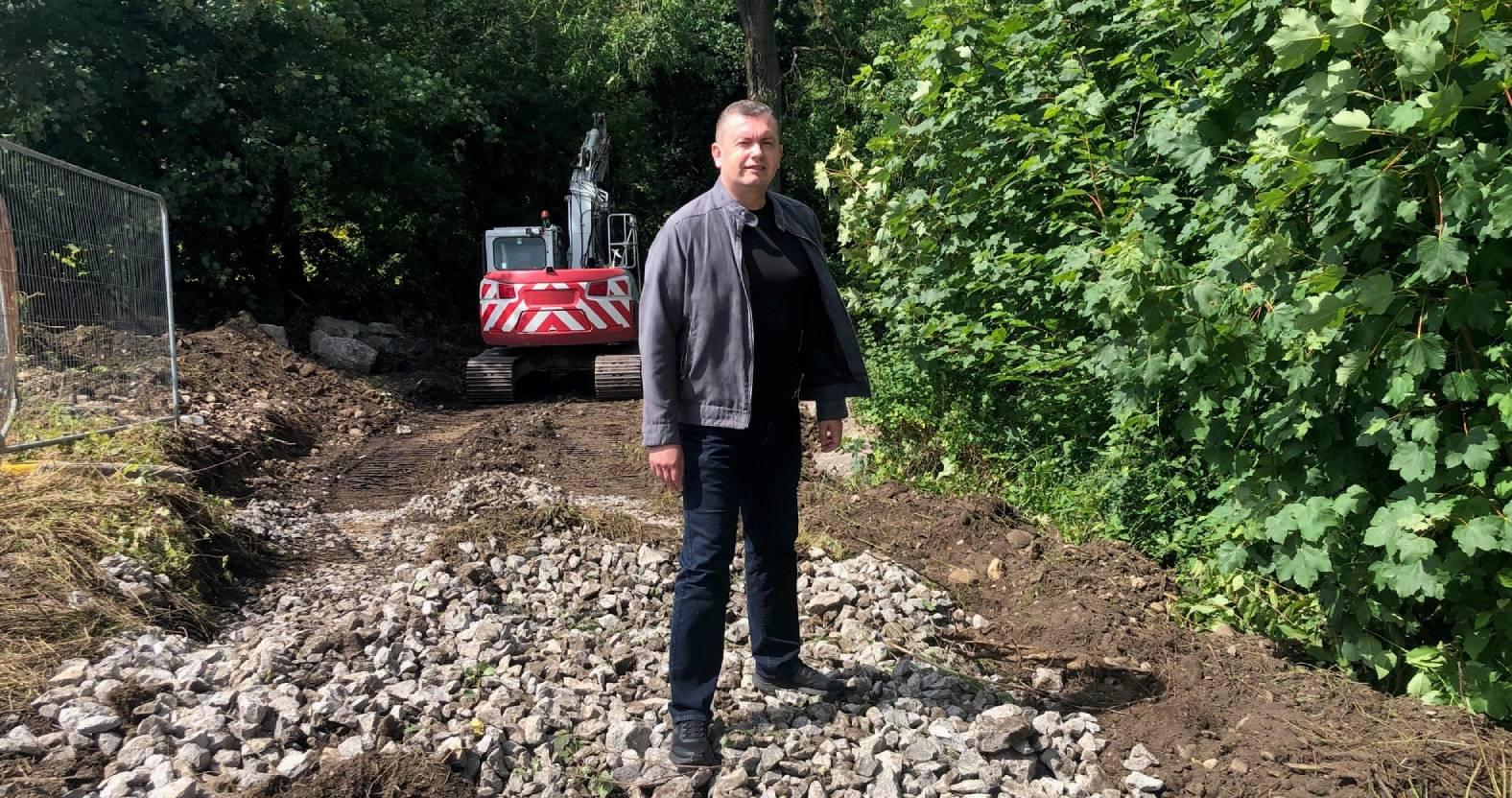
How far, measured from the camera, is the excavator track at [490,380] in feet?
42.2

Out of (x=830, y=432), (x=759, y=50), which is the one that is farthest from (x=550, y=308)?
(x=830, y=432)

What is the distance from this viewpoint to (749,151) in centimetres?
323

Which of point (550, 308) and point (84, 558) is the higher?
point (550, 308)

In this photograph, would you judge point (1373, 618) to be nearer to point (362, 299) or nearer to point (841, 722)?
point (841, 722)

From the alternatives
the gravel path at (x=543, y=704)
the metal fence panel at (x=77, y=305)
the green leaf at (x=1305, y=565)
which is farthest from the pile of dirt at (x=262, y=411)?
the green leaf at (x=1305, y=565)

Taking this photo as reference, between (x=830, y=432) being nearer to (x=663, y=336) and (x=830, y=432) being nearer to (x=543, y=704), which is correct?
(x=663, y=336)

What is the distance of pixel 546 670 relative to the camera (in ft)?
12.7

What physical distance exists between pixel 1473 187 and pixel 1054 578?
7.90 ft

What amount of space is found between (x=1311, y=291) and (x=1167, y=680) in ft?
4.79

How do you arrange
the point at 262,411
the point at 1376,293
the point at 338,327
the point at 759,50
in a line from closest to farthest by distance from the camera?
the point at 1376,293
the point at 262,411
the point at 759,50
the point at 338,327

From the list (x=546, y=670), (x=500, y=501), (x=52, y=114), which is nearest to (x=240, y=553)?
(x=500, y=501)

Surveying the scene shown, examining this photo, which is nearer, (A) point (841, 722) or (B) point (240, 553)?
(A) point (841, 722)

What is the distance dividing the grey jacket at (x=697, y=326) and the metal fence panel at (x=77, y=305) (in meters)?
4.16

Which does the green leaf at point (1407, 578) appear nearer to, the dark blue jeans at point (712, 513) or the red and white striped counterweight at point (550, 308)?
the dark blue jeans at point (712, 513)
